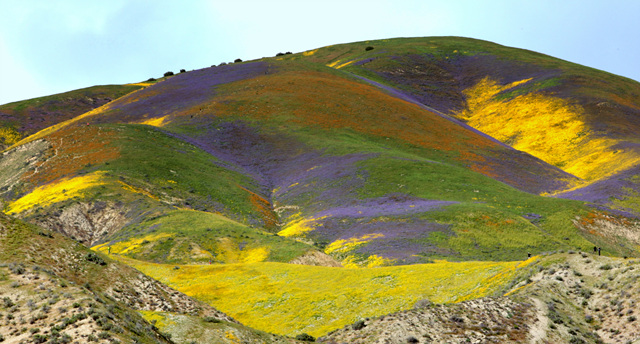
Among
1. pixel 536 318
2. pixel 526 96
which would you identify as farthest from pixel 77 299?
pixel 526 96

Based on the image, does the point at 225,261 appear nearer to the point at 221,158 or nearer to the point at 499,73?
the point at 221,158

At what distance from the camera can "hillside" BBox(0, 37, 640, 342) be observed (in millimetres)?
38375

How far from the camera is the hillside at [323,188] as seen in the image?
3838 cm

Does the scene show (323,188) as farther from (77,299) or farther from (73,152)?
(77,299)

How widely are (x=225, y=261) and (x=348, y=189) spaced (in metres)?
28.0

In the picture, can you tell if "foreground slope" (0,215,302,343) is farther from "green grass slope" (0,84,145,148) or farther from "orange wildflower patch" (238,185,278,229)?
"green grass slope" (0,84,145,148)

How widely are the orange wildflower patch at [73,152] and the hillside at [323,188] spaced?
347 millimetres

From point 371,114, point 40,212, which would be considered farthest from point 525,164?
point 40,212

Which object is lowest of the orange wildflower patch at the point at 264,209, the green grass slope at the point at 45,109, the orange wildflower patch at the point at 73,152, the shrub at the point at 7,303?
the orange wildflower patch at the point at 264,209

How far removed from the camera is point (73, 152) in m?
81.4

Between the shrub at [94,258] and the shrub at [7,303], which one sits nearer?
the shrub at [7,303]

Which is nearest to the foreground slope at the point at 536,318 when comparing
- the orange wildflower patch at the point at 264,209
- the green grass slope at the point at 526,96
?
the orange wildflower patch at the point at 264,209

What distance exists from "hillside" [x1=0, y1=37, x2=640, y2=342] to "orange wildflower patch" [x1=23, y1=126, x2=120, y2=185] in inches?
13.7

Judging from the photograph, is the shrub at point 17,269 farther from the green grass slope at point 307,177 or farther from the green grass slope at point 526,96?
the green grass slope at point 526,96
